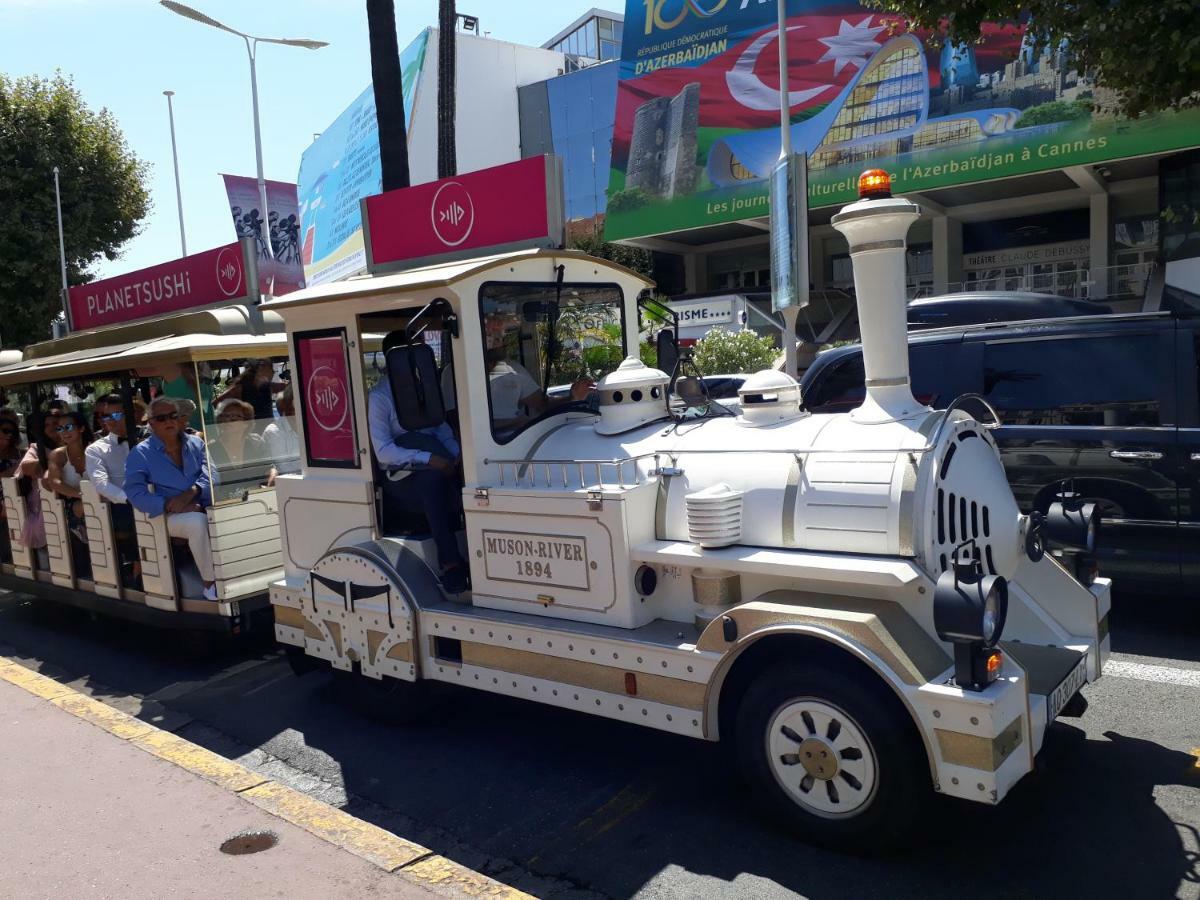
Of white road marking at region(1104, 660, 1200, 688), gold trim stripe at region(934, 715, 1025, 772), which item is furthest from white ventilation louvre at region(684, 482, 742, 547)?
white road marking at region(1104, 660, 1200, 688)

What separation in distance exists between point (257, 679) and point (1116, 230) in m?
27.8

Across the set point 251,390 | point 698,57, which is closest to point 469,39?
point 698,57

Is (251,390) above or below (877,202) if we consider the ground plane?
below

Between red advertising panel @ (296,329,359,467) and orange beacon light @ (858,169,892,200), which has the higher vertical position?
orange beacon light @ (858,169,892,200)

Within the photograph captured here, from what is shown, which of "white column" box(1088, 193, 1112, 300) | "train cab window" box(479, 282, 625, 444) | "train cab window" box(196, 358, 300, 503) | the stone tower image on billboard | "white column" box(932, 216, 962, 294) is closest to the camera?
"train cab window" box(479, 282, 625, 444)

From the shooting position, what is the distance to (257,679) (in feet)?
21.0

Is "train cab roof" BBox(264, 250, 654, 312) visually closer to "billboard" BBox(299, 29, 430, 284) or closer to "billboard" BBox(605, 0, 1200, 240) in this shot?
"billboard" BBox(605, 0, 1200, 240)

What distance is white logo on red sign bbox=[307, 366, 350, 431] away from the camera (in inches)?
206

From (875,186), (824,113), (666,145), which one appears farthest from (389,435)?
(666,145)

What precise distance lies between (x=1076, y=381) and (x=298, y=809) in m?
5.32

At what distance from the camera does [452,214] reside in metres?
5.25

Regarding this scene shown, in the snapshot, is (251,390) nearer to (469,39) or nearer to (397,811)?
(397,811)

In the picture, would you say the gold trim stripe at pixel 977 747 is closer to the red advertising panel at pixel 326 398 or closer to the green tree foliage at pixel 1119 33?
the red advertising panel at pixel 326 398

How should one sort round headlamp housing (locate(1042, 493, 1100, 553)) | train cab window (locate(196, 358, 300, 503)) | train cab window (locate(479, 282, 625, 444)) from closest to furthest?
round headlamp housing (locate(1042, 493, 1100, 553)), train cab window (locate(479, 282, 625, 444)), train cab window (locate(196, 358, 300, 503))
